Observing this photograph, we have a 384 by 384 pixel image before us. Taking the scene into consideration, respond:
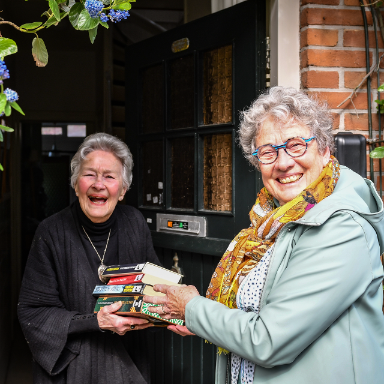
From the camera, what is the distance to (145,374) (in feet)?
6.27

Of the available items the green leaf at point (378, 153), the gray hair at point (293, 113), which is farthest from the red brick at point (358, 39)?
the gray hair at point (293, 113)

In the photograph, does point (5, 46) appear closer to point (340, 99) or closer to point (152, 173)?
point (340, 99)

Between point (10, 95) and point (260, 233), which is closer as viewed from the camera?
point (10, 95)

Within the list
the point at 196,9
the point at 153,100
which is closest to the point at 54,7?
the point at 153,100

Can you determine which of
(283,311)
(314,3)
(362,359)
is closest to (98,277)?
(283,311)

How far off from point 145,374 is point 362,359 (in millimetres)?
1152

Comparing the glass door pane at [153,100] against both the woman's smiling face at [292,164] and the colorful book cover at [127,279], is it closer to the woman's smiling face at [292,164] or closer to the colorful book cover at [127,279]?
the colorful book cover at [127,279]

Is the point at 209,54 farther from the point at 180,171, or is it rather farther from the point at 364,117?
the point at 364,117

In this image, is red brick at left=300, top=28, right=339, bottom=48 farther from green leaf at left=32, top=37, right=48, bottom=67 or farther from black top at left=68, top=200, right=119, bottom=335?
green leaf at left=32, top=37, right=48, bottom=67

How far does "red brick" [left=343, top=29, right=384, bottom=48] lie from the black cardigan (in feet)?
5.11

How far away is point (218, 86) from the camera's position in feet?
7.72

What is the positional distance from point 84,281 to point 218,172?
1.00 m

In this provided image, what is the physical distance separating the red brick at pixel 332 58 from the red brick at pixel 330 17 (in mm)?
137

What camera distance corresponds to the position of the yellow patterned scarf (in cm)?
121
